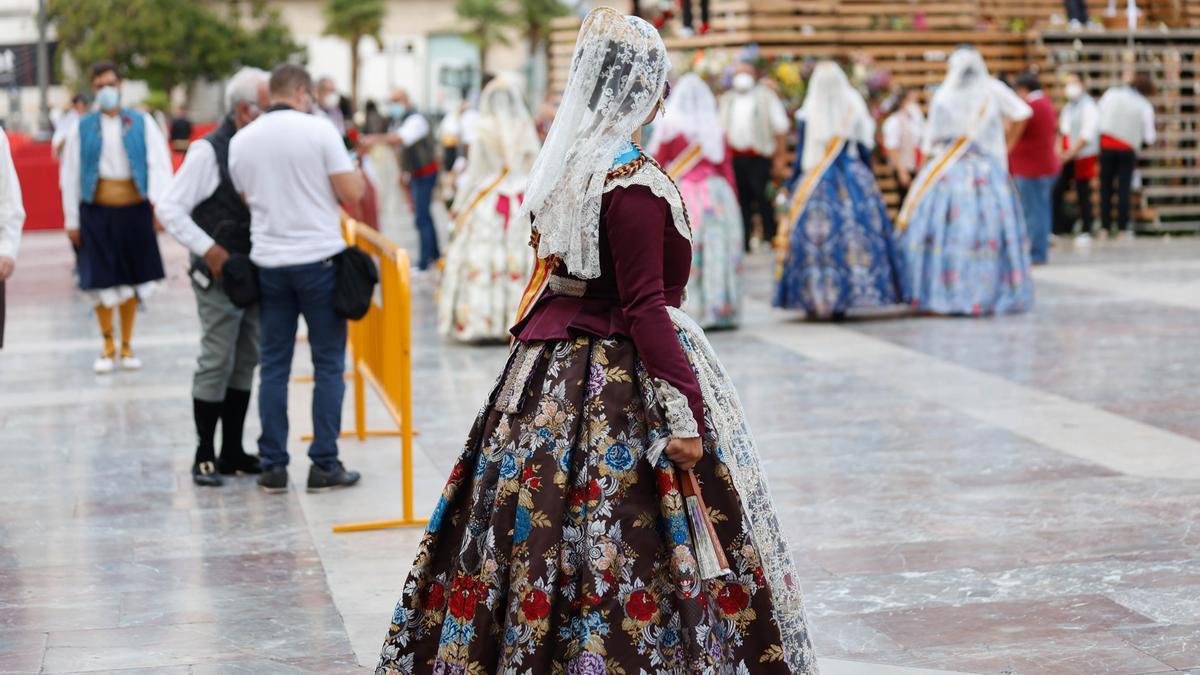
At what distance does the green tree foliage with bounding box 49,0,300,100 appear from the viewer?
1788 inches

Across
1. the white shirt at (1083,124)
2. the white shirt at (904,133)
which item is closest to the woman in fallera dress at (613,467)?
the white shirt at (904,133)

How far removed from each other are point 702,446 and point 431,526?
2.19ft

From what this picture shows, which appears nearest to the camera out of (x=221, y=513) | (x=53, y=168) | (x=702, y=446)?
(x=702, y=446)

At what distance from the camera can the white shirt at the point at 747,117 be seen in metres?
16.1

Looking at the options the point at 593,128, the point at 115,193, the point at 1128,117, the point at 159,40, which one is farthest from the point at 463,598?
the point at 159,40

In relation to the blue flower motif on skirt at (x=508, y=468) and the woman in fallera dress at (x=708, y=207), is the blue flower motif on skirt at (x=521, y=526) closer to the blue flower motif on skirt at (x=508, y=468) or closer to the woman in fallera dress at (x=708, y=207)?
the blue flower motif on skirt at (x=508, y=468)

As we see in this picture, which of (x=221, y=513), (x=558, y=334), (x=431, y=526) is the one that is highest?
(x=558, y=334)

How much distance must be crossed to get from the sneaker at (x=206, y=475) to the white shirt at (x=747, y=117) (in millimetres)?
10014

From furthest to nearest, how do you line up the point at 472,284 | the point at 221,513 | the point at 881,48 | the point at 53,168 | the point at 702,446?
the point at 53,168 → the point at 881,48 → the point at 472,284 → the point at 221,513 → the point at 702,446

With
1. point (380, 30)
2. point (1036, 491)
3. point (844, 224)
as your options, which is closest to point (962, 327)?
point (844, 224)

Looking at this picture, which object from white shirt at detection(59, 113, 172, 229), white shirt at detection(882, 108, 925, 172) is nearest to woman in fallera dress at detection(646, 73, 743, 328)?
white shirt at detection(59, 113, 172, 229)

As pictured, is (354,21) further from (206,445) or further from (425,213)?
(206,445)

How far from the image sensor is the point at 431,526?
151 inches

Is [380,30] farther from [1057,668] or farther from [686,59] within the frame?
[1057,668]
